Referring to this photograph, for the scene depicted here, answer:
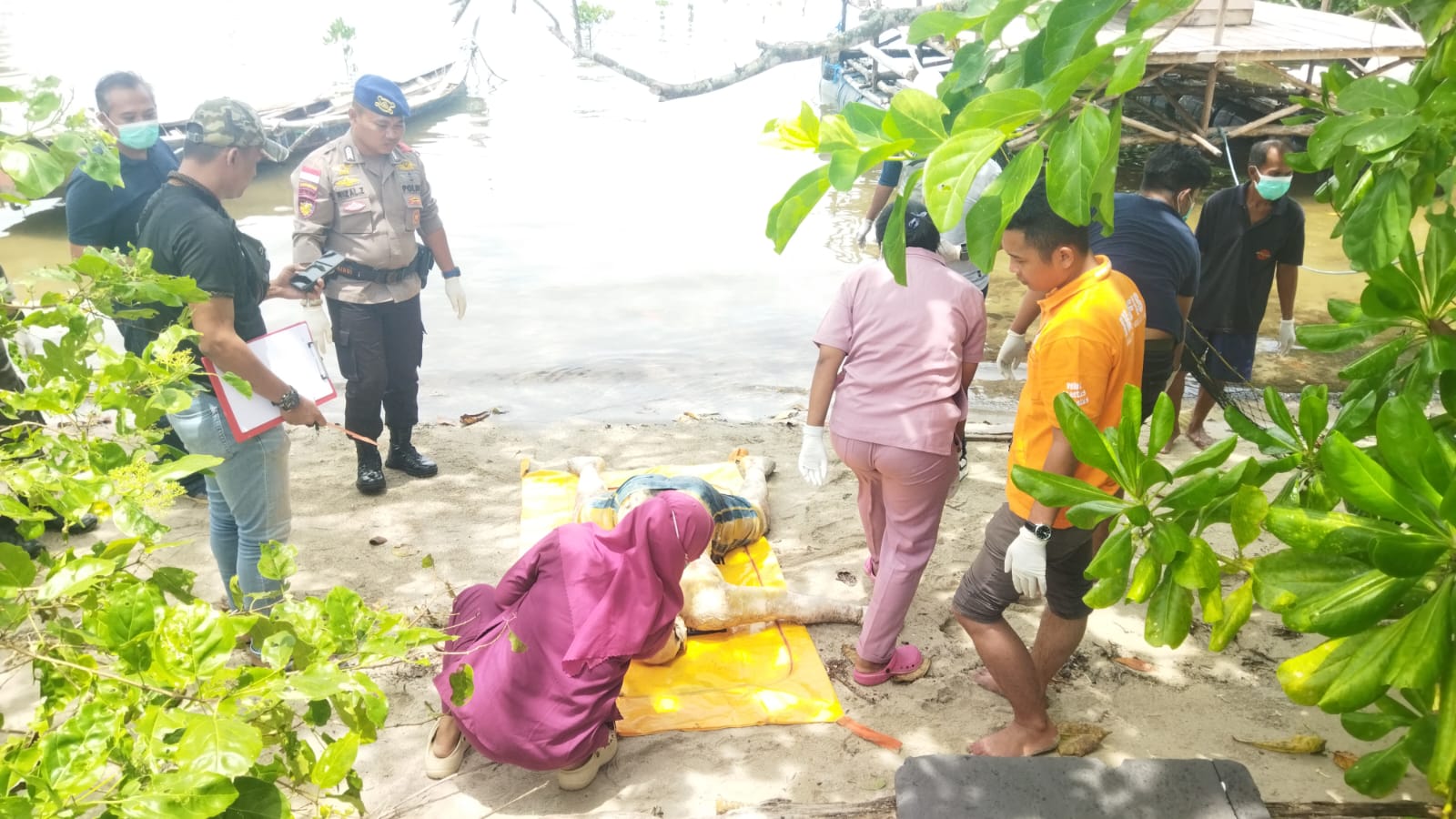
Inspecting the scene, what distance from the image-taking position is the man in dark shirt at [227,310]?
2.83 metres

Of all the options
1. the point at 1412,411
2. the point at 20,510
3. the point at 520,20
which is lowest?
the point at 20,510

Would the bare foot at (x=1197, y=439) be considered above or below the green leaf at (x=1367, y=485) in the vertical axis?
below

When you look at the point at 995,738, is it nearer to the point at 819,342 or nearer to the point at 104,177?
the point at 819,342

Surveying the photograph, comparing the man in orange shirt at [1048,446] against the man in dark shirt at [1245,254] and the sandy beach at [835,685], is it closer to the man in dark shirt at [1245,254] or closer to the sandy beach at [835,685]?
the sandy beach at [835,685]

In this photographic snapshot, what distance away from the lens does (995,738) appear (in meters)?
2.83

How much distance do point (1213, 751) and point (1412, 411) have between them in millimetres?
2127

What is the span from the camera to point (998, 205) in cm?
113

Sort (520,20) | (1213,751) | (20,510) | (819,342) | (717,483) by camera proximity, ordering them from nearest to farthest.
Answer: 1. (20,510)
2. (1213,751)
3. (819,342)
4. (717,483)
5. (520,20)

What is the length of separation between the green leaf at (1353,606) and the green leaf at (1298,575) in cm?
3

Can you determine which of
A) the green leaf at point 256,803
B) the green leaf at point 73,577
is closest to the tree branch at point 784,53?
the green leaf at point 73,577

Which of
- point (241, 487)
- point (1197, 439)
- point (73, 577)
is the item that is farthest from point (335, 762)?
point (1197, 439)

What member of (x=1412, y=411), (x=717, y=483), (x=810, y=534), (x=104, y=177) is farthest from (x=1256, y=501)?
(x=717, y=483)

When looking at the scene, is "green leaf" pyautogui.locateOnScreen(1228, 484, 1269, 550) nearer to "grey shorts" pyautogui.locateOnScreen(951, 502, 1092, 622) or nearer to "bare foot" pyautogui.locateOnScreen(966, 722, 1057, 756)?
"grey shorts" pyautogui.locateOnScreen(951, 502, 1092, 622)

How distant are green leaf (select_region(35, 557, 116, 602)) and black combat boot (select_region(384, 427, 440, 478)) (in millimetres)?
3730
